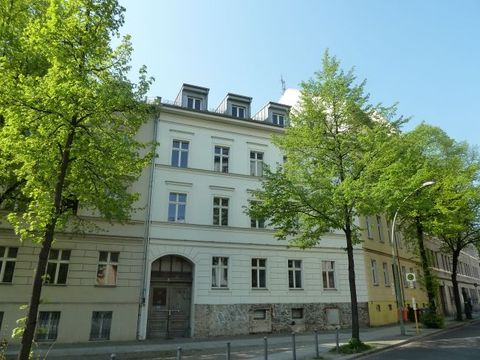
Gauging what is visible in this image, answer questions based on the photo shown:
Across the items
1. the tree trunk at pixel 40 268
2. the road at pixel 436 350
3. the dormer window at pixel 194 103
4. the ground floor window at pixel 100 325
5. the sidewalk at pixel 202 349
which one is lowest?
the sidewalk at pixel 202 349

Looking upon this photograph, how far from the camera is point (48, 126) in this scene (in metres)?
9.72

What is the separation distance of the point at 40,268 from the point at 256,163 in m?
16.3

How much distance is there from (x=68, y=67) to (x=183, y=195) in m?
12.4

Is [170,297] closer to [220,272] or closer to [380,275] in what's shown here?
[220,272]

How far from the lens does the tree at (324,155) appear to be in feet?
49.3

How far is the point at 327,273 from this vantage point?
23.7 metres

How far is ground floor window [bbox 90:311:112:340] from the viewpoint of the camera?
17188 millimetres

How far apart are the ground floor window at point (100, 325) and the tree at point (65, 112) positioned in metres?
7.74

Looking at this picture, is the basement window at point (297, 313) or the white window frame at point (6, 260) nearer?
the white window frame at point (6, 260)

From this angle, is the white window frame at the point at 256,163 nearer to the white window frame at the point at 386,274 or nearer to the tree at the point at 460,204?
the tree at the point at 460,204

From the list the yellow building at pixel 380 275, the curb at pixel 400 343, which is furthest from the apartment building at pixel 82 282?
the yellow building at pixel 380 275

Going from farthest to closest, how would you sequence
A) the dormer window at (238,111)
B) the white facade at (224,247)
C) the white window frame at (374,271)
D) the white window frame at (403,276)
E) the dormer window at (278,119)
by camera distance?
the white window frame at (403,276) < the dormer window at (278,119) < the white window frame at (374,271) < the dormer window at (238,111) < the white facade at (224,247)

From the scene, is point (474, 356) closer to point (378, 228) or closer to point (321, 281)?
point (321, 281)

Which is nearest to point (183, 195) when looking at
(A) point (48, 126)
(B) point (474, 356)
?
(A) point (48, 126)
